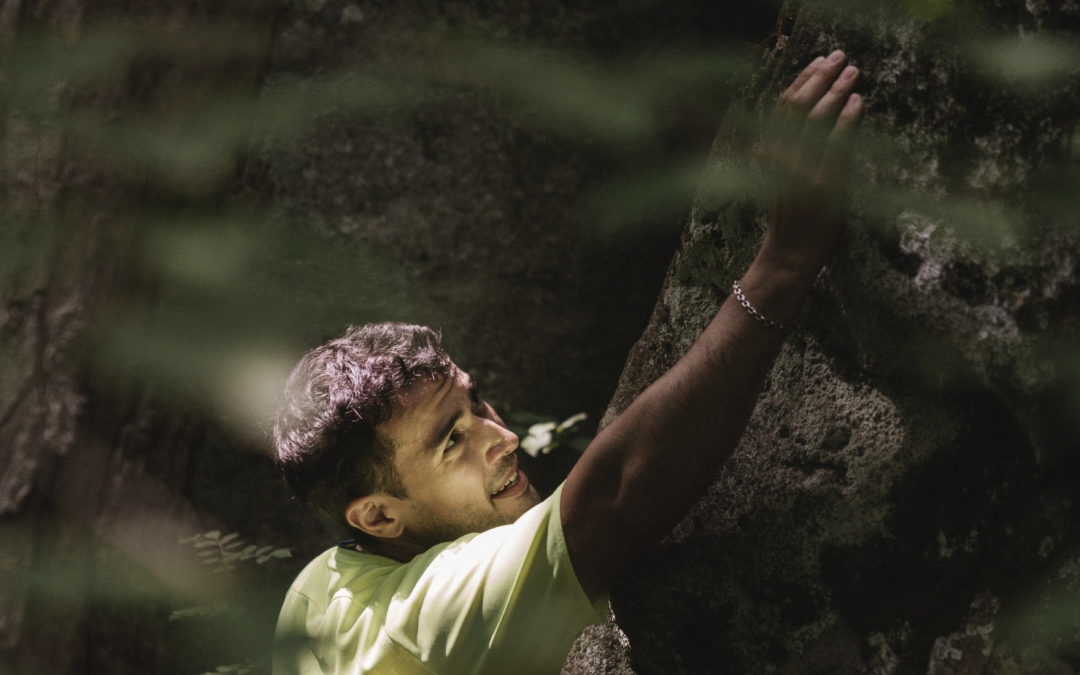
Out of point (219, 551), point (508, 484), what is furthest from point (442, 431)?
point (219, 551)

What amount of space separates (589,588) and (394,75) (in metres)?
1.81

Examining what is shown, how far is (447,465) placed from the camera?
6.81ft

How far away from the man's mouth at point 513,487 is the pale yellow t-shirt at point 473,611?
0.94ft

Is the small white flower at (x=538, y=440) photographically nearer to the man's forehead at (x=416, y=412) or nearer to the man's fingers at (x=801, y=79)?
the man's forehead at (x=416, y=412)

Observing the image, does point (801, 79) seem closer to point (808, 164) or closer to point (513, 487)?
point (808, 164)

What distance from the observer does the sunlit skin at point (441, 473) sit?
2.06m

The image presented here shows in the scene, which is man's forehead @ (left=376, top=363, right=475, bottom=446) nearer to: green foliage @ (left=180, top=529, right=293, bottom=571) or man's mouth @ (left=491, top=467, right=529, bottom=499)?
man's mouth @ (left=491, top=467, right=529, bottom=499)

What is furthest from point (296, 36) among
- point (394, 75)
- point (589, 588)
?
point (589, 588)

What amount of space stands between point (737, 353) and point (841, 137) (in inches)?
16.3

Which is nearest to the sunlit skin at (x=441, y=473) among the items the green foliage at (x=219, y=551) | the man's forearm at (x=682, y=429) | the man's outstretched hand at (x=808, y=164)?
the man's forearm at (x=682, y=429)

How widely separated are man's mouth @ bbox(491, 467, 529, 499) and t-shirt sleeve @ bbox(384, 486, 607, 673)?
344 millimetres

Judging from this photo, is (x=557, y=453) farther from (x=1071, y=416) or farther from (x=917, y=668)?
(x=1071, y=416)

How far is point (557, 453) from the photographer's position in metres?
3.92

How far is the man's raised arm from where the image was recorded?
155 centimetres
